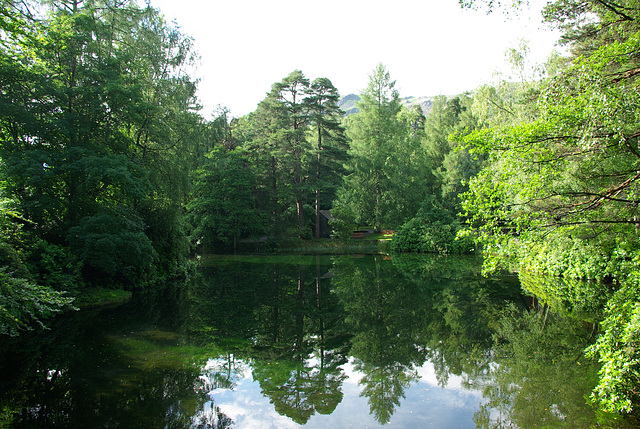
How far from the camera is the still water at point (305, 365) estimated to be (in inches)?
211

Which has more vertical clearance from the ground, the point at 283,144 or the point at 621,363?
the point at 283,144

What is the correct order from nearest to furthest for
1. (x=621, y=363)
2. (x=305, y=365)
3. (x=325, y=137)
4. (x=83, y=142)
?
(x=621, y=363), (x=305, y=365), (x=83, y=142), (x=325, y=137)

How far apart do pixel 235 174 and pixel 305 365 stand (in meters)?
24.6

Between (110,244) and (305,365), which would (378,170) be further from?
(305,365)

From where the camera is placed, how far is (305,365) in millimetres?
7129

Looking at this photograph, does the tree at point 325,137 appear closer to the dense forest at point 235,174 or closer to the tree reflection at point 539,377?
the dense forest at point 235,174

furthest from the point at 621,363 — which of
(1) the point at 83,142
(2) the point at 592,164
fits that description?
(1) the point at 83,142

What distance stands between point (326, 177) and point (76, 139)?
892 inches

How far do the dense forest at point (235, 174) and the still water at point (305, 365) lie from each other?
94cm

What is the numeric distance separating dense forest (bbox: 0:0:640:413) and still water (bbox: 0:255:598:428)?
3.10ft

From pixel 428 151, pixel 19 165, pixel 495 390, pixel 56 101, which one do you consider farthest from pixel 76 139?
pixel 428 151

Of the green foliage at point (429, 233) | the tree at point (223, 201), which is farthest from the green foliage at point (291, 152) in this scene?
the green foliage at point (429, 233)

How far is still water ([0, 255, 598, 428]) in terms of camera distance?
5367 millimetres

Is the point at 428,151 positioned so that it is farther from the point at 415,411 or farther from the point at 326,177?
the point at 415,411
